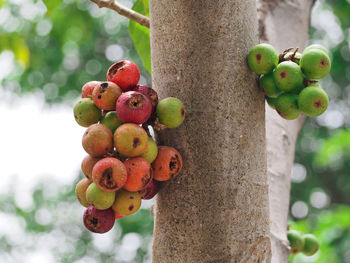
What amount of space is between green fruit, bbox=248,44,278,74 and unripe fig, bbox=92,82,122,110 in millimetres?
336

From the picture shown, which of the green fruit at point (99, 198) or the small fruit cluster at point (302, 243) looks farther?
the small fruit cluster at point (302, 243)

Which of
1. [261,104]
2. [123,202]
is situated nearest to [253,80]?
[261,104]

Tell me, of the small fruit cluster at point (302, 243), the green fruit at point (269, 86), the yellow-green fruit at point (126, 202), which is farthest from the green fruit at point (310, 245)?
the yellow-green fruit at point (126, 202)

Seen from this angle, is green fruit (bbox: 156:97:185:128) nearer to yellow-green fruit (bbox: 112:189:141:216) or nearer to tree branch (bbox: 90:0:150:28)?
yellow-green fruit (bbox: 112:189:141:216)

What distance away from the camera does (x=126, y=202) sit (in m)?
0.95

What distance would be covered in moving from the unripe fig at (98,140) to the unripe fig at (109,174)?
31mm

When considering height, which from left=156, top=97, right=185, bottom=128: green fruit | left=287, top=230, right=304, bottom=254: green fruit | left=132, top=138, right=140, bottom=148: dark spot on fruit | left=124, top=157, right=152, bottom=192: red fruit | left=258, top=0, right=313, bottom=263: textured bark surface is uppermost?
left=156, top=97, right=185, bottom=128: green fruit

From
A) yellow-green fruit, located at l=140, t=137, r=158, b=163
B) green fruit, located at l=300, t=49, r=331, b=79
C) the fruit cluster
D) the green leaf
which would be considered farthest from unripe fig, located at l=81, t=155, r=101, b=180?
the green leaf

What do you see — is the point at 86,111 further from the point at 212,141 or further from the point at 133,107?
the point at 212,141

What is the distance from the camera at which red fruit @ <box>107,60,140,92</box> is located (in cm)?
100

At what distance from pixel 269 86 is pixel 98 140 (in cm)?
44

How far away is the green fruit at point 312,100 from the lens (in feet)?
3.31

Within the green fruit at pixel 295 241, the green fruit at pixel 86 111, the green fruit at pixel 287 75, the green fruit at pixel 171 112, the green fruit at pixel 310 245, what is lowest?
the green fruit at pixel 310 245

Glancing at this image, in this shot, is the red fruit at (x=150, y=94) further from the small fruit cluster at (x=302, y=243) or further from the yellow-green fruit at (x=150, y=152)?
the small fruit cluster at (x=302, y=243)
